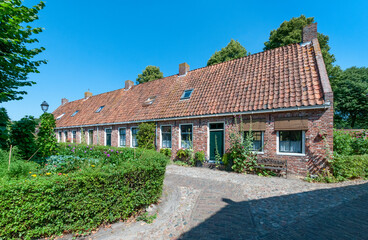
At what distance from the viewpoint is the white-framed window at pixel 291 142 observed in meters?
7.94

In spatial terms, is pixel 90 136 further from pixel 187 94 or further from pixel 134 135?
pixel 187 94

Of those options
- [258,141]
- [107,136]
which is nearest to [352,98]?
[258,141]

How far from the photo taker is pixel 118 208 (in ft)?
13.3

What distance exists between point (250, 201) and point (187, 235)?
259 centimetres

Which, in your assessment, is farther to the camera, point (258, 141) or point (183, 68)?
point (183, 68)

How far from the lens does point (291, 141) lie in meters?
8.19

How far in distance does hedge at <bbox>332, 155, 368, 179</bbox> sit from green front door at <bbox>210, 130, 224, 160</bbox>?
4.98m

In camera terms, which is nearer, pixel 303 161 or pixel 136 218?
pixel 136 218

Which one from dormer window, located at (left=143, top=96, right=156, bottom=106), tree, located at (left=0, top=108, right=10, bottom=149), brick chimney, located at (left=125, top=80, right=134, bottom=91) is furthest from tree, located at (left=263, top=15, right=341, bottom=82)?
tree, located at (left=0, top=108, right=10, bottom=149)

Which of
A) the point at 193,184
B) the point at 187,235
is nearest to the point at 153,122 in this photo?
the point at 193,184

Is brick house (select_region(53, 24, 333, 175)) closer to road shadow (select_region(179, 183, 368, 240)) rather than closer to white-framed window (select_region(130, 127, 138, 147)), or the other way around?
white-framed window (select_region(130, 127, 138, 147))

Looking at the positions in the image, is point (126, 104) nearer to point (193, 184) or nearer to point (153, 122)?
point (153, 122)

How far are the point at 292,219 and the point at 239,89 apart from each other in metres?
7.61

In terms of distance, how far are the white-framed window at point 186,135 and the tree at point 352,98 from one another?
87.8 ft
